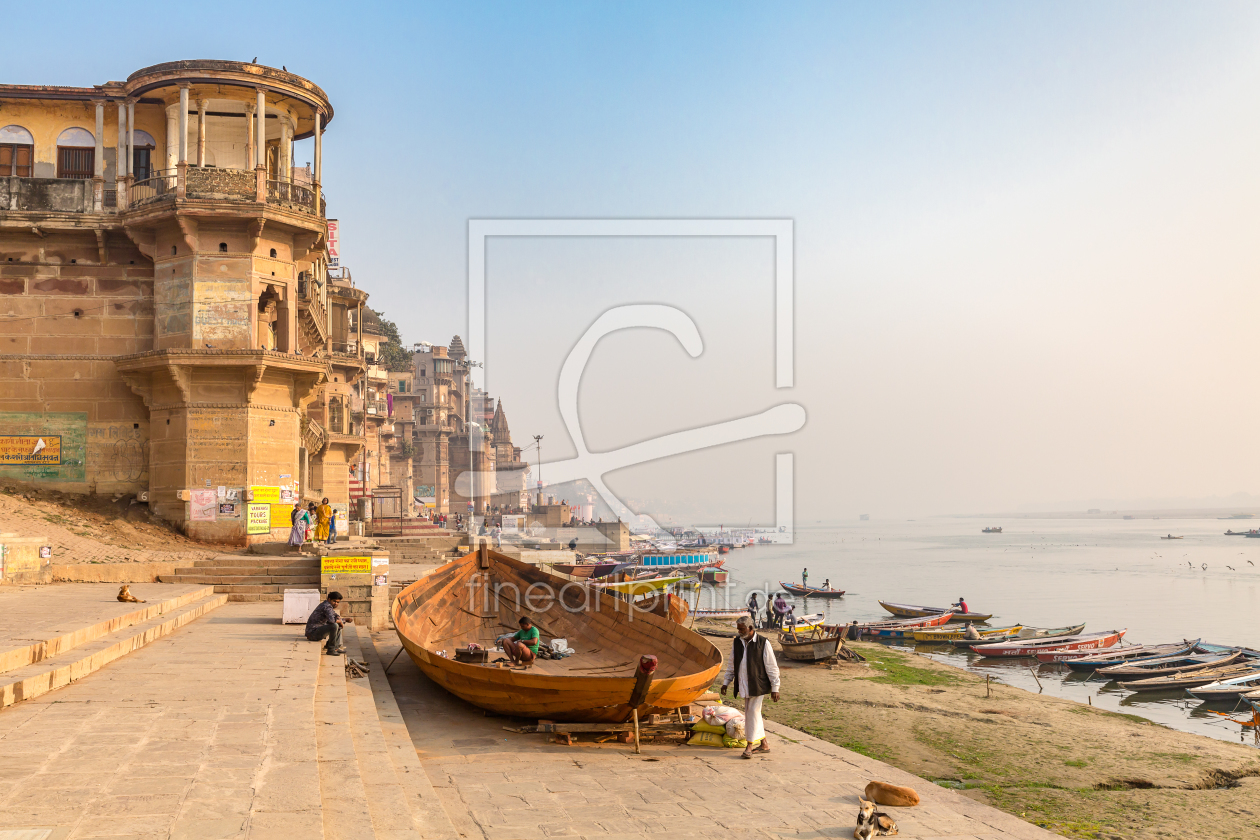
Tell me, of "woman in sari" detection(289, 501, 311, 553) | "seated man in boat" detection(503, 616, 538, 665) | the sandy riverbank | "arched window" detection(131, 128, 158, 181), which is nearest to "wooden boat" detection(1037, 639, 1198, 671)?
the sandy riverbank

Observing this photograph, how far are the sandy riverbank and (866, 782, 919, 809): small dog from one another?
2492 millimetres

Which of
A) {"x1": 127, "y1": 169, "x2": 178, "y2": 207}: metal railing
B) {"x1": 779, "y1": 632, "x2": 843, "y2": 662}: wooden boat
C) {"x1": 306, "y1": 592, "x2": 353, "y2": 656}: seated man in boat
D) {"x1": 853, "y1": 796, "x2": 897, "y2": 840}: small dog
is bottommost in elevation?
{"x1": 779, "y1": 632, "x2": 843, "y2": 662}: wooden boat

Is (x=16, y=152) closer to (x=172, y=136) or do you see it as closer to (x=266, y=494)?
(x=172, y=136)

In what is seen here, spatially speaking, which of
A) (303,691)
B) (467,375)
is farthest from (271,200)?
(467,375)

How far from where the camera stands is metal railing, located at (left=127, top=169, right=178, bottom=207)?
23.6 meters

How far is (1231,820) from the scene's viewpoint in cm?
1161

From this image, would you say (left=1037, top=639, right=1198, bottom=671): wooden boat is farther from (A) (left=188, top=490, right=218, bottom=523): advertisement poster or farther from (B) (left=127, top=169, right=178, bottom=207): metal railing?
(B) (left=127, top=169, right=178, bottom=207): metal railing

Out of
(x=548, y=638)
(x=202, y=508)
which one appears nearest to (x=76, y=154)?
(x=202, y=508)

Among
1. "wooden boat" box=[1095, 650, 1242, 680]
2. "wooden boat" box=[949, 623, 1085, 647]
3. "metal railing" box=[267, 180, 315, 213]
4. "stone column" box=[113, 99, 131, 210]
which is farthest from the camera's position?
"wooden boat" box=[949, 623, 1085, 647]

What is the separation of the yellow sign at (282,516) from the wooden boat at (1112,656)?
26442 millimetres

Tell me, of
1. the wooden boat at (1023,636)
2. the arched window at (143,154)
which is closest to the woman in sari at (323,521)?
the arched window at (143,154)

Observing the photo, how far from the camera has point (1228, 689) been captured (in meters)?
25.7

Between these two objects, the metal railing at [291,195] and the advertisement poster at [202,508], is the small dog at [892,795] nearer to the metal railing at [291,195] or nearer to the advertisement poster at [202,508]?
the advertisement poster at [202,508]

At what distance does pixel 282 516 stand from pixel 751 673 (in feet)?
57.2
